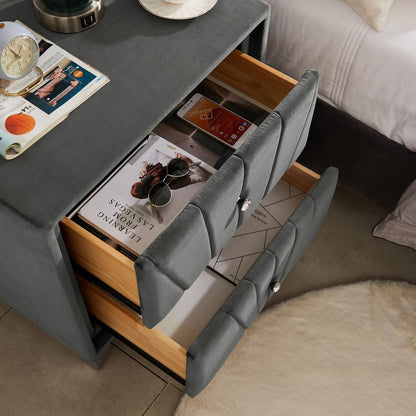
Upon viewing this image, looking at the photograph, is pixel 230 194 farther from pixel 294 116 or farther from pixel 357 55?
pixel 357 55

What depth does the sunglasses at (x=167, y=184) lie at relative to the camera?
3.44 feet

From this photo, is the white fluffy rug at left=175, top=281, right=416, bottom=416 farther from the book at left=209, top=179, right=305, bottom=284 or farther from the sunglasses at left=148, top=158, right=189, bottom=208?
the sunglasses at left=148, top=158, right=189, bottom=208

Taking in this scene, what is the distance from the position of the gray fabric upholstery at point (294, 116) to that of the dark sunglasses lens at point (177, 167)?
162mm

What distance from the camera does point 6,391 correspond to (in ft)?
4.31

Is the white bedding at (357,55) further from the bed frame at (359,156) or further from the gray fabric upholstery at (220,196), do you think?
the gray fabric upholstery at (220,196)

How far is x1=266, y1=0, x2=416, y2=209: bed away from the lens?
49.1 inches

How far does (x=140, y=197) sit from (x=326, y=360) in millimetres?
652

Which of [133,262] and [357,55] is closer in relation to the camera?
[133,262]

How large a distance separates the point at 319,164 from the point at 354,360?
501 millimetres

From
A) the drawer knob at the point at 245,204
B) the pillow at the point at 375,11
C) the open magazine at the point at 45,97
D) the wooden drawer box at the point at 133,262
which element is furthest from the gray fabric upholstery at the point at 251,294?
the open magazine at the point at 45,97

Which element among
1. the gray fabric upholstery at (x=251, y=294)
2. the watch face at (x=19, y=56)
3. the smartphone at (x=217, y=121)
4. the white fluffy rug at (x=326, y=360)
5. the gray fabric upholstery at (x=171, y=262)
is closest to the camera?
the gray fabric upholstery at (x=171, y=262)

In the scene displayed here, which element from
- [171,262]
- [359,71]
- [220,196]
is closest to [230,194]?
[220,196]

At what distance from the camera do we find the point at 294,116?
0.99 m

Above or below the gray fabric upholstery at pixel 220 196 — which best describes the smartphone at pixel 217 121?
below
